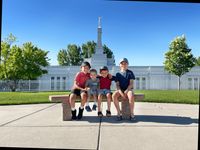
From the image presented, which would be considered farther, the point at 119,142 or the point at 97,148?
the point at 119,142

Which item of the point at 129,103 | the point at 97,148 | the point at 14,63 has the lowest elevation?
the point at 97,148

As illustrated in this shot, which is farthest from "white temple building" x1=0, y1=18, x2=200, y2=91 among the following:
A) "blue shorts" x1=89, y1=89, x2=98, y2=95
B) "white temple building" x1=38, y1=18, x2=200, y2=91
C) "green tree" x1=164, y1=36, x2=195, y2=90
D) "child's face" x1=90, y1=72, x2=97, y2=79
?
"blue shorts" x1=89, y1=89, x2=98, y2=95

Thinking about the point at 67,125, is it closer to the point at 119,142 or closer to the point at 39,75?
the point at 119,142

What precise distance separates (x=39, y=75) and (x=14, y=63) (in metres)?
2.70

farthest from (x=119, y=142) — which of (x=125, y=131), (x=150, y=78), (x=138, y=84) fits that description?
(x=150, y=78)

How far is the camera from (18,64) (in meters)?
27.9

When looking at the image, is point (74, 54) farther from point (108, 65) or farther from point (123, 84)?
point (123, 84)

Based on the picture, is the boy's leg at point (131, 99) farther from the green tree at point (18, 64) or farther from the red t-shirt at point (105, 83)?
the green tree at point (18, 64)

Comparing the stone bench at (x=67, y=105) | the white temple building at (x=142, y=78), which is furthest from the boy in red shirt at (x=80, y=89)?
the white temple building at (x=142, y=78)

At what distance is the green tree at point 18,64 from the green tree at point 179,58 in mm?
14741

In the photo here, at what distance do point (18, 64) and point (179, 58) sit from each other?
64.9ft

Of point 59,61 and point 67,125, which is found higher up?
point 59,61

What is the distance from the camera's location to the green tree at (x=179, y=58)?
110 feet

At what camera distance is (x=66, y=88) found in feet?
95.3
